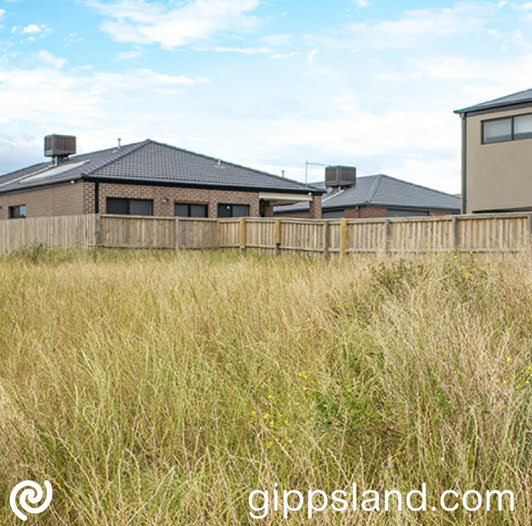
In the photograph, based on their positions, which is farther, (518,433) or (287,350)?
(287,350)

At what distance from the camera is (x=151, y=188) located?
28641mm

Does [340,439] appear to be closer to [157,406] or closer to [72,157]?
[157,406]

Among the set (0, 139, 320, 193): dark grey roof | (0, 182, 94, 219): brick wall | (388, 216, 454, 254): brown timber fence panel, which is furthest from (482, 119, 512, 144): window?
(0, 182, 94, 219): brick wall

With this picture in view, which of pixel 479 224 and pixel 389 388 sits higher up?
pixel 479 224

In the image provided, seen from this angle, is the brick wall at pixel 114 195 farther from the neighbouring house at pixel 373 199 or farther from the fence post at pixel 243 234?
the neighbouring house at pixel 373 199

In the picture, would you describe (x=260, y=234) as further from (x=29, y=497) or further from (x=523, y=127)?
(x=29, y=497)

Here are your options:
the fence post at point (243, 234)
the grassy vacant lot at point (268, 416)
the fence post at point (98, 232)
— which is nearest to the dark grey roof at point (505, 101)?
the fence post at point (243, 234)

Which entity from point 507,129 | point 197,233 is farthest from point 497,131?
point 197,233

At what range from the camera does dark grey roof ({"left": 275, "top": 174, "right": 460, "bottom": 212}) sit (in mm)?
40250

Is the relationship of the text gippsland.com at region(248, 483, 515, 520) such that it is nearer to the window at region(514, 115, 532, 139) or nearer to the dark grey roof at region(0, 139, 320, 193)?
the window at region(514, 115, 532, 139)

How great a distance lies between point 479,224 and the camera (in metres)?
16.2

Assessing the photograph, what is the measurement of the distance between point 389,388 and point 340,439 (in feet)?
1.60

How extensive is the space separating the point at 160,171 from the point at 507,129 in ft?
51.6

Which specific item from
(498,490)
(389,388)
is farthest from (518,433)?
(389,388)
